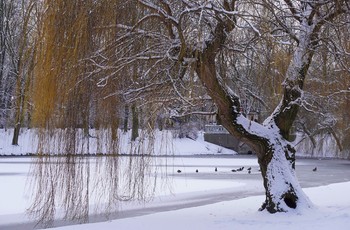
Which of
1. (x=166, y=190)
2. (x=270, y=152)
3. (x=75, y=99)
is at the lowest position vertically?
(x=166, y=190)

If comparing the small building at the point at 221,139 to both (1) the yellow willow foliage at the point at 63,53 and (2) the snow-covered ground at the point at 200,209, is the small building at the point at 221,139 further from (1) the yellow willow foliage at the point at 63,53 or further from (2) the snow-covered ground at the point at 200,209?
(1) the yellow willow foliage at the point at 63,53

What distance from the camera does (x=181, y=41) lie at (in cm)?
769

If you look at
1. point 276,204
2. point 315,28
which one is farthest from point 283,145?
point 315,28

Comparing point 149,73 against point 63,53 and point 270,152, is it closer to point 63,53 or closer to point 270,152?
point 63,53

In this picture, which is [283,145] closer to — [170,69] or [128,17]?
[170,69]

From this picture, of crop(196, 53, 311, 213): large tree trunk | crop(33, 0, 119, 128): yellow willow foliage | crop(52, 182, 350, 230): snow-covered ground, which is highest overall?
crop(33, 0, 119, 128): yellow willow foliage

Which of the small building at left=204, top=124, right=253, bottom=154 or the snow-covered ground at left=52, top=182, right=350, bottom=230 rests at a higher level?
the small building at left=204, top=124, right=253, bottom=154

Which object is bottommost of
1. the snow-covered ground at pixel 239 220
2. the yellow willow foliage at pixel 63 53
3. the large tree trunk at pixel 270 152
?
the snow-covered ground at pixel 239 220

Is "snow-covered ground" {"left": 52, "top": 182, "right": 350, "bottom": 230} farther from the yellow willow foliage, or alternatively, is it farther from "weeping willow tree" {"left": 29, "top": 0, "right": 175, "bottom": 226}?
the yellow willow foliage

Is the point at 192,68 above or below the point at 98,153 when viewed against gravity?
above

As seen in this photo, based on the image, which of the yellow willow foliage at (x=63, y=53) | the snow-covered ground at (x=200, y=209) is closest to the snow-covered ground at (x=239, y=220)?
the snow-covered ground at (x=200, y=209)

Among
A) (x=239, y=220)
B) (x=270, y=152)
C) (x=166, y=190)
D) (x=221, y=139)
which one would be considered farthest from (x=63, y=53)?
(x=221, y=139)

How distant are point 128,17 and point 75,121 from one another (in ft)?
5.13

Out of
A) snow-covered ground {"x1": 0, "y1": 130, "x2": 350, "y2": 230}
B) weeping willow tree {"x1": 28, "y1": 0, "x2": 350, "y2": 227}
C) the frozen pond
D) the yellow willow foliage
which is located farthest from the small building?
the yellow willow foliage
